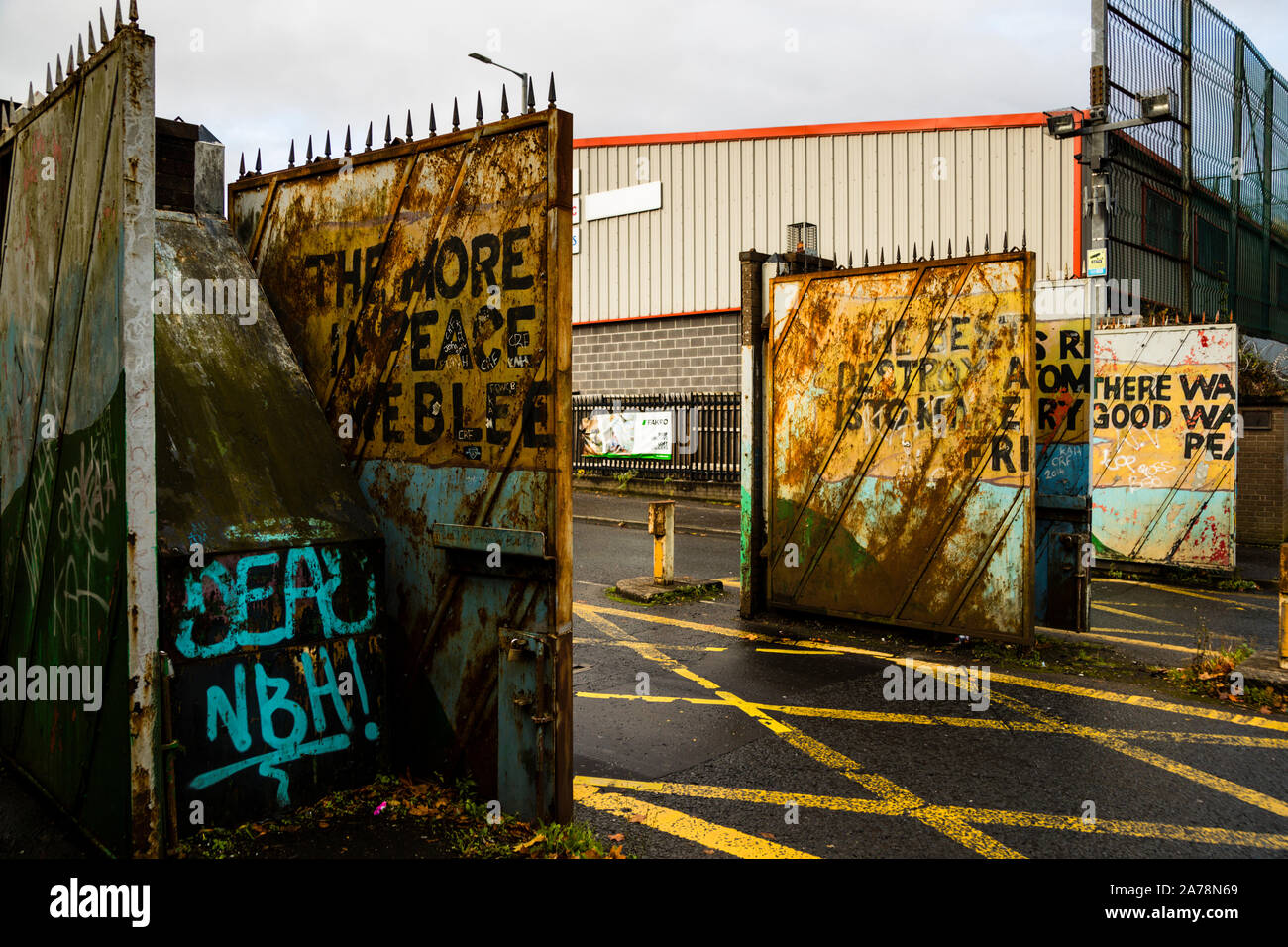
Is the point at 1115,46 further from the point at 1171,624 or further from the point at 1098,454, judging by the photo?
the point at 1171,624

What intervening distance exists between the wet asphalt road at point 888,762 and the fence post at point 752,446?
879 millimetres

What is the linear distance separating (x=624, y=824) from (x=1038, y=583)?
499 centimetres

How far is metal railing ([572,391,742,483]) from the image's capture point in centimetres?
1819

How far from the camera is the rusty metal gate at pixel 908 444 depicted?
6840 mm

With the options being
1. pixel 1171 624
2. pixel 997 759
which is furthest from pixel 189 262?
pixel 1171 624

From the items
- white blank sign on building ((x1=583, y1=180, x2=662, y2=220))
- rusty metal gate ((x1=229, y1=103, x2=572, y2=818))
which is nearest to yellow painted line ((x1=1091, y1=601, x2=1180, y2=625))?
rusty metal gate ((x1=229, y1=103, x2=572, y2=818))

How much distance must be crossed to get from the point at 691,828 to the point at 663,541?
529 cm

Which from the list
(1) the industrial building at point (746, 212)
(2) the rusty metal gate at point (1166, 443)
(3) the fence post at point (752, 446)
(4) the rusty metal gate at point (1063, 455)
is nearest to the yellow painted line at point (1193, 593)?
(2) the rusty metal gate at point (1166, 443)

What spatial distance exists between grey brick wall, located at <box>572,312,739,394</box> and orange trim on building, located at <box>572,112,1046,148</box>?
12.2ft

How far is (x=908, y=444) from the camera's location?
7387 millimetres

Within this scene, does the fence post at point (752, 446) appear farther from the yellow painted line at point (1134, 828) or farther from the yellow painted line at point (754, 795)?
the yellow painted line at point (1134, 828)

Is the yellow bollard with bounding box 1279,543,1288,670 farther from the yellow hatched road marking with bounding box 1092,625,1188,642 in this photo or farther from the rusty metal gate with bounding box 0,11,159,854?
the rusty metal gate with bounding box 0,11,159,854

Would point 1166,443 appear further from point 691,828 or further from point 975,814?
point 691,828

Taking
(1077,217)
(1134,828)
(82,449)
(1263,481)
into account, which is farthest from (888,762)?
(1077,217)
